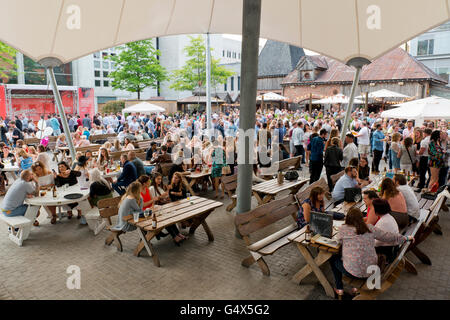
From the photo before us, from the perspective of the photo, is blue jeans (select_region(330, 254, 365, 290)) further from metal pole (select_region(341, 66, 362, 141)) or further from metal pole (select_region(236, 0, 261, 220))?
metal pole (select_region(341, 66, 362, 141))

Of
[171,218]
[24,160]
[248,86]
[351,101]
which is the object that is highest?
[248,86]

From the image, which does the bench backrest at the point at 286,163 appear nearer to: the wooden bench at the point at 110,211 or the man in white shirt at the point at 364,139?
the man in white shirt at the point at 364,139

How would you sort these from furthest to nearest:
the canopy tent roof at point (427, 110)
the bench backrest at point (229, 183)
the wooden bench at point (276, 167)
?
the canopy tent roof at point (427, 110) → the wooden bench at point (276, 167) → the bench backrest at point (229, 183)

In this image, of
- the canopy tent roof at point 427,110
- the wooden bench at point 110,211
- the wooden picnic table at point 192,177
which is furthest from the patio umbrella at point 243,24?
the canopy tent roof at point 427,110

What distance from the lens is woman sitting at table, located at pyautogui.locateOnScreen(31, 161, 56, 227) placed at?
300 inches

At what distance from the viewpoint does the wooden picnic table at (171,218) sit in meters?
5.68

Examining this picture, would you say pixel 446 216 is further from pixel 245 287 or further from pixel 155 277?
pixel 155 277

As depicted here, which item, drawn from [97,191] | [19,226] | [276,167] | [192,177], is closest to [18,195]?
[19,226]

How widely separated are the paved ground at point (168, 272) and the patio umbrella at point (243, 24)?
139cm

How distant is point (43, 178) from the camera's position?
25.1 feet

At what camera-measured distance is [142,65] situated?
3597 cm

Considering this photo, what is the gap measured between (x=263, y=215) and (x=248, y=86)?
2475 mm

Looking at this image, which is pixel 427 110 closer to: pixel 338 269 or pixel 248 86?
pixel 248 86

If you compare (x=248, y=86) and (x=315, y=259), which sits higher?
(x=248, y=86)
